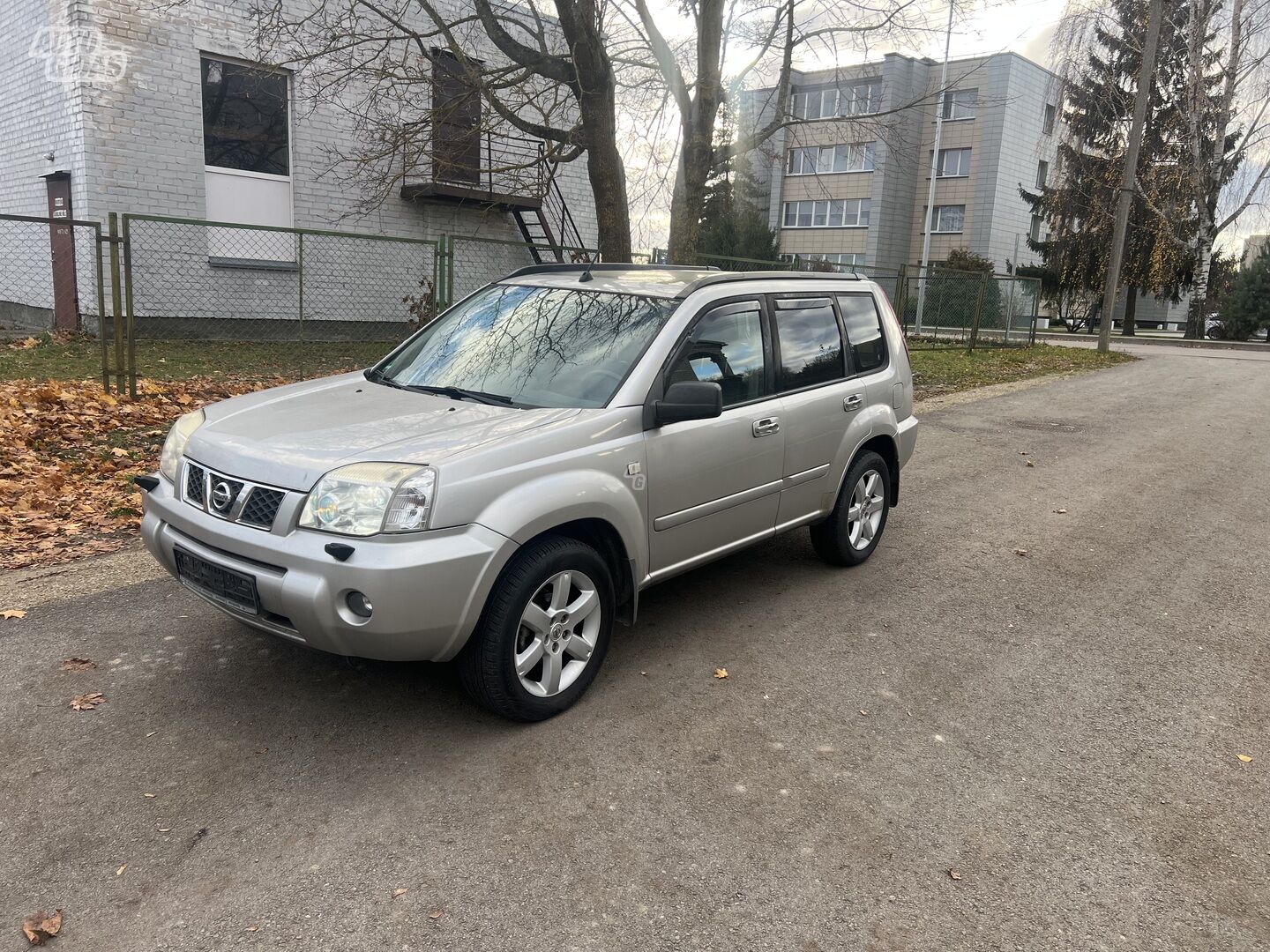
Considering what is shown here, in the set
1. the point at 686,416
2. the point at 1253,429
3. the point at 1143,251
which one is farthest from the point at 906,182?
the point at 686,416

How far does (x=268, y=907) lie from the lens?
252 cm

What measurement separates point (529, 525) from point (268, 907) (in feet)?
4.72

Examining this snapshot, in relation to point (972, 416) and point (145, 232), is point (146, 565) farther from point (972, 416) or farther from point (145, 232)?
point (145, 232)

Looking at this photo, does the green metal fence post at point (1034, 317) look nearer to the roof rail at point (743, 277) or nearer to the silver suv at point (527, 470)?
the roof rail at point (743, 277)

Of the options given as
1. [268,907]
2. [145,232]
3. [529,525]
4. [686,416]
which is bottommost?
[268,907]

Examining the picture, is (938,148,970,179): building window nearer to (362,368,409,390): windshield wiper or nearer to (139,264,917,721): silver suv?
(139,264,917,721): silver suv

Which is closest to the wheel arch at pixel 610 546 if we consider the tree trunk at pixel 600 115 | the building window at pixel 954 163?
the tree trunk at pixel 600 115

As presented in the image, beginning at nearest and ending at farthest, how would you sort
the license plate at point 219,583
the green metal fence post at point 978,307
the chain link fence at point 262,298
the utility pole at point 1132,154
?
1. the license plate at point 219,583
2. the chain link fence at point 262,298
3. the utility pole at point 1132,154
4. the green metal fence post at point 978,307

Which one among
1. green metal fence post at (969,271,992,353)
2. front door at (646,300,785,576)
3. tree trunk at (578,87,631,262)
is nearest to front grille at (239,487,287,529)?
front door at (646,300,785,576)

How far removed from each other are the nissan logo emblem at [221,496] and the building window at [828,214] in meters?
47.6

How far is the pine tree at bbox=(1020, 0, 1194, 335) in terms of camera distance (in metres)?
33.2

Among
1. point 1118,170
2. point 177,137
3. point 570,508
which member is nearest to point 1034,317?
point 1118,170

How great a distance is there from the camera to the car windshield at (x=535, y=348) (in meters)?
4.02

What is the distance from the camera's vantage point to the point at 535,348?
427 centimetres
